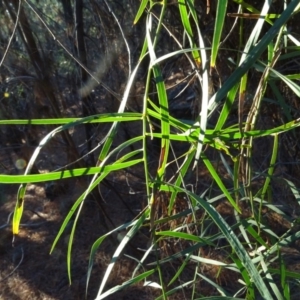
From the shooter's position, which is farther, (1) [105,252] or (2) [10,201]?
(2) [10,201]

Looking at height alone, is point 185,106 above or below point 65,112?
below

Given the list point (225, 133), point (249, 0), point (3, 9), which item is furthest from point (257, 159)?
point (225, 133)

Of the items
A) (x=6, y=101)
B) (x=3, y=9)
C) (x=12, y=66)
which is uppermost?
(x=3, y=9)

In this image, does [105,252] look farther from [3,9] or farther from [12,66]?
[3,9]

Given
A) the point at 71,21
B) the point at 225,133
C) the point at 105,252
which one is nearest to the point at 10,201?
the point at 105,252

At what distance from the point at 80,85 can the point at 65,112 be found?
32 cm

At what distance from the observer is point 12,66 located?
151 inches

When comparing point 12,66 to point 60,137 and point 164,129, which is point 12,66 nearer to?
point 60,137

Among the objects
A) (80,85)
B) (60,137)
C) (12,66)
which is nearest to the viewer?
(12,66)

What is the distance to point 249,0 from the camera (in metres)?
2.27

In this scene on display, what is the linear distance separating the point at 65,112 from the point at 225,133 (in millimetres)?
3413

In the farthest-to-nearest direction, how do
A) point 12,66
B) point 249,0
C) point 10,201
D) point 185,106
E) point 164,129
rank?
point 10,201, point 185,106, point 12,66, point 249,0, point 164,129

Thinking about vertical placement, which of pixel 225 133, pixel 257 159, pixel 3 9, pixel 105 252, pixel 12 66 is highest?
pixel 225 133

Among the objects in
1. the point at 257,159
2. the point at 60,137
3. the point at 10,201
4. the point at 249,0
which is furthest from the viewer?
the point at 10,201
